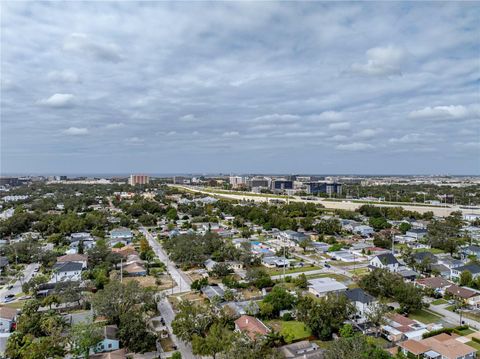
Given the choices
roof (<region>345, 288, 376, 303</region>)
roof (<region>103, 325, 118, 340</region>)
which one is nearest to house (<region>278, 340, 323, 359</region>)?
roof (<region>345, 288, 376, 303</region>)

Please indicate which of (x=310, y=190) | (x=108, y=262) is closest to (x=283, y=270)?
(x=108, y=262)

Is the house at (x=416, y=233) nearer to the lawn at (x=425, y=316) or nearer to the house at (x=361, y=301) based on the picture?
the lawn at (x=425, y=316)

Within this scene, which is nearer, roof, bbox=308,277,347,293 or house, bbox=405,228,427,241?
roof, bbox=308,277,347,293

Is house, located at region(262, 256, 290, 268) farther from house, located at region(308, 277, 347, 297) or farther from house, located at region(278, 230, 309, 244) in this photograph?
house, located at region(278, 230, 309, 244)

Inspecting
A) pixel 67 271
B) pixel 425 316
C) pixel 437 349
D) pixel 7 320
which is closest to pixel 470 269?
pixel 425 316

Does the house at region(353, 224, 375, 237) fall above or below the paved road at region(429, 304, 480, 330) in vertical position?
above

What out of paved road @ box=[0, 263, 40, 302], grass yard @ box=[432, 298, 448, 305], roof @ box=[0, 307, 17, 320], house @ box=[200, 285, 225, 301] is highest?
roof @ box=[0, 307, 17, 320]

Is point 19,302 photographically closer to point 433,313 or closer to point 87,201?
point 433,313

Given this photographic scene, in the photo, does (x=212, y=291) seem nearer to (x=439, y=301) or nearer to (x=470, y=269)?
(x=439, y=301)
